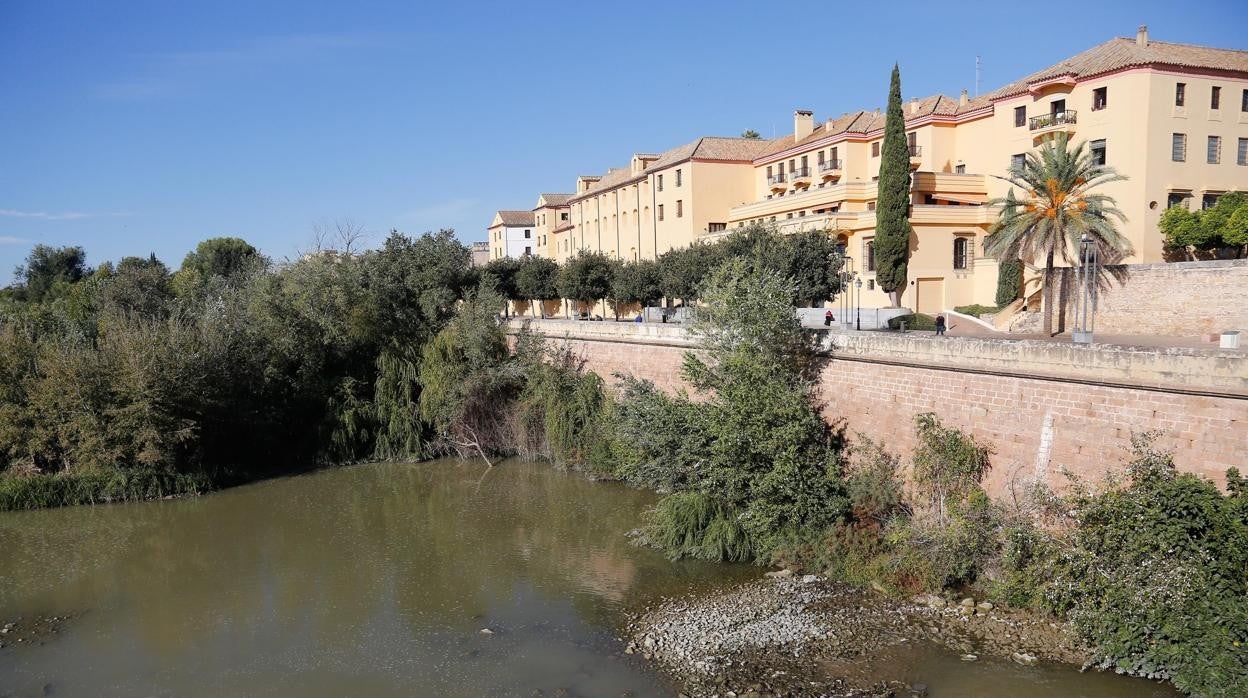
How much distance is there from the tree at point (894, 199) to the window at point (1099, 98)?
587 cm

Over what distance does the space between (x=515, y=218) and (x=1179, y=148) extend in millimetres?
50469

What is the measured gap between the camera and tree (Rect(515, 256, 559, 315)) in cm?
4147

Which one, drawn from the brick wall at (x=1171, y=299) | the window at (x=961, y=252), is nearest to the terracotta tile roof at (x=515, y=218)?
the window at (x=961, y=252)

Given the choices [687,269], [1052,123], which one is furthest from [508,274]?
[1052,123]

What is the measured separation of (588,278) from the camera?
37.1m

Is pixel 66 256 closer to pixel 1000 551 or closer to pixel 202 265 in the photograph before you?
pixel 202 265

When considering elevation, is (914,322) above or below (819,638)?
above

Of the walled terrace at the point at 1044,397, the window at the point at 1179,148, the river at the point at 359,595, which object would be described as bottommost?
the river at the point at 359,595

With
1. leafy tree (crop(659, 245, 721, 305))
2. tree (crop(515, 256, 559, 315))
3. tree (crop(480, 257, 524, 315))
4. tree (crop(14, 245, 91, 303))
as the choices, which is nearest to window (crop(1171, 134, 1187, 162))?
leafy tree (crop(659, 245, 721, 305))

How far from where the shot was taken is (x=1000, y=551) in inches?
491

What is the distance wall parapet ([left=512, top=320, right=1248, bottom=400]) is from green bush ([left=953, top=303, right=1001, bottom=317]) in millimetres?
13549

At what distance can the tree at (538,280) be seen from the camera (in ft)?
Answer: 136

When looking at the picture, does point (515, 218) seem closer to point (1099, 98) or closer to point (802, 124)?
point (802, 124)

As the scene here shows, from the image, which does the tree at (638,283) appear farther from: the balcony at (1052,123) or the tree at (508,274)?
the balcony at (1052,123)
